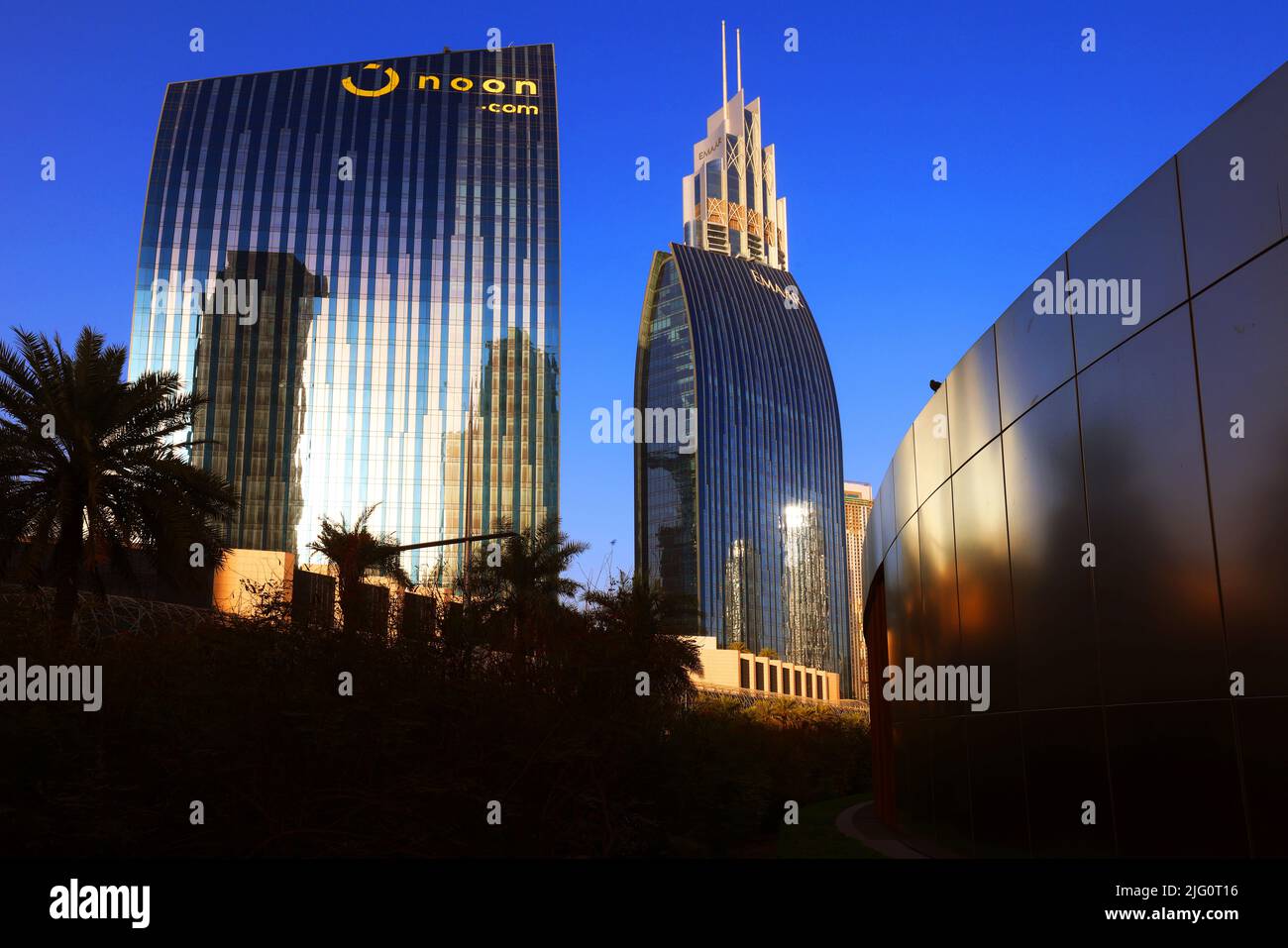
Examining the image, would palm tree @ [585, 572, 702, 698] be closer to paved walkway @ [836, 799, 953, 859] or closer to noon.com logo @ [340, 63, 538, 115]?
paved walkway @ [836, 799, 953, 859]

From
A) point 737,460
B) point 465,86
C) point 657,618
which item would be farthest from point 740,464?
point 657,618

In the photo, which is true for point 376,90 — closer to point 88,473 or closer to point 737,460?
point 737,460

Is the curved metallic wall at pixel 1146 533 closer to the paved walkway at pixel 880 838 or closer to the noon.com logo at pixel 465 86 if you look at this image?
the paved walkway at pixel 880 838

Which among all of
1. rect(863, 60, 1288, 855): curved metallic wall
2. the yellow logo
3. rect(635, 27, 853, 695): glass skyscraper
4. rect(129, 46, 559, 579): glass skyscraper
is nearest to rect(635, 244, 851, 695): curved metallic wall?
rect(635, 27, 853, 695): glass skyscraper

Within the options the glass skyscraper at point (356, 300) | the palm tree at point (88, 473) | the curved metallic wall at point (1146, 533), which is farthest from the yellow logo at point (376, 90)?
the curved metallic wall at point (1146, 533)

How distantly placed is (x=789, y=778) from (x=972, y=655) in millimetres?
19225

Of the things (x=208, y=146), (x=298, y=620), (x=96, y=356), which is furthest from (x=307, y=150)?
(x=298, y=620)

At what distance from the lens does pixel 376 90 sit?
11450cm

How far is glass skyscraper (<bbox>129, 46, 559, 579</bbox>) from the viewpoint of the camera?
337ft

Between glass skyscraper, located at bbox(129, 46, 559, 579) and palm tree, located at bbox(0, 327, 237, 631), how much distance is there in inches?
3040

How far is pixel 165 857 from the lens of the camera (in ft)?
31.5

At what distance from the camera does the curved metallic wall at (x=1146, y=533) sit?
832cm

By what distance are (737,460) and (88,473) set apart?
15076 centimetres
